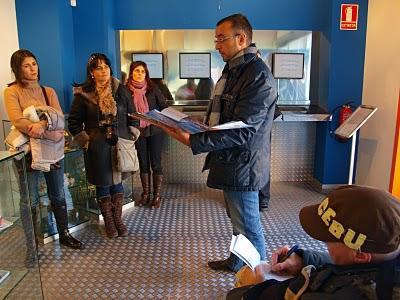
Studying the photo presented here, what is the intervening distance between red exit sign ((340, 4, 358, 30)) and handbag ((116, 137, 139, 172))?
8.05ft

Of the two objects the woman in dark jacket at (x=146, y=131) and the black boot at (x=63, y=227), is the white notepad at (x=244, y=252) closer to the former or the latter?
the black boot at (x=63, y=227)

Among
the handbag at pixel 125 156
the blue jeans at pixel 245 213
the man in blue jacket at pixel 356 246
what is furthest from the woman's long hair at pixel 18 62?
the man in blue jacket at pixel 356 246

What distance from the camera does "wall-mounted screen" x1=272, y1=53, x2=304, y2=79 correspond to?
427cm

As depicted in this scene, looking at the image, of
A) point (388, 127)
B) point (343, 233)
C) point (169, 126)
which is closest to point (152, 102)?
point (169, 126)

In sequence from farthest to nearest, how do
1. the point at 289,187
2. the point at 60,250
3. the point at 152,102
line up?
the point at 289,187, the point at 152,102, the point at 60,250

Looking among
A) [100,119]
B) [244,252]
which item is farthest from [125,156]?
[244,252]

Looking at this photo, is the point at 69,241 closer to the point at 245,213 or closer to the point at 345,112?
the point at 245,213

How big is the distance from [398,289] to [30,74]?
2.44 m

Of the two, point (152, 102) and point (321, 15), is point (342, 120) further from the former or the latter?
point (152, 102)

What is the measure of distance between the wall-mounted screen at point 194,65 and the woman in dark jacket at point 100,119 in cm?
144

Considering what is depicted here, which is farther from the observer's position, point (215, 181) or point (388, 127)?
point (388, 127)

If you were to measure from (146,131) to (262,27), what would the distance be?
168 centimetres

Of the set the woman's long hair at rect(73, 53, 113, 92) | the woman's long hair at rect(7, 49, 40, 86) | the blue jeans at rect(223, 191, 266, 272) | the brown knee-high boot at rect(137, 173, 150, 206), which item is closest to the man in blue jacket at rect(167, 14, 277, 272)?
the blue jeans at rect(223, 191, 266, 272)

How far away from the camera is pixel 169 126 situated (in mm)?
1861
